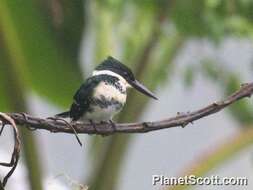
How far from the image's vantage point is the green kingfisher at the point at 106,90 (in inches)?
24.8

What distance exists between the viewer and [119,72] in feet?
2.06

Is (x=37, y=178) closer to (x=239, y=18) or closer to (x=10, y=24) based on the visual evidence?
(x=10, y=24)

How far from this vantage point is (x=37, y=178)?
142 cm

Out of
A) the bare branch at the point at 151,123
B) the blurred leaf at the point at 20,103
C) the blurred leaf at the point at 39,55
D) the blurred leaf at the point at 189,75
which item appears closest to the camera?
the bare branch at the point at 151,123

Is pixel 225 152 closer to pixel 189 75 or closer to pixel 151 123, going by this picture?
pixel 189 75

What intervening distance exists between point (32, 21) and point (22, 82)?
0.23 metres

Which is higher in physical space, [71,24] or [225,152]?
[71,24]

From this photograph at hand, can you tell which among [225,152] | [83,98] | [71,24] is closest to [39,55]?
[71,24]

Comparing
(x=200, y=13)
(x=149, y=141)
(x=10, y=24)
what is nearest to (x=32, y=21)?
(x=10, y=24)

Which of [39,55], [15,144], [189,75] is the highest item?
[15,144]

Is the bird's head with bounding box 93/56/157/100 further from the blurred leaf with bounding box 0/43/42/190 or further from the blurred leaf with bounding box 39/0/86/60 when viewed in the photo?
the blurred leaf with bounding box 39/0/86/60

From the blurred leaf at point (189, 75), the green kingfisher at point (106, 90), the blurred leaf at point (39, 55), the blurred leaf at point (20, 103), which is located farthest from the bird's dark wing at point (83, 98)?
the blurred leaf at point (189, 75)

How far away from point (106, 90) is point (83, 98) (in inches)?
0.9

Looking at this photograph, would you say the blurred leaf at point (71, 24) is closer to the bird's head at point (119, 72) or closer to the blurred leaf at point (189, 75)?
the blurred leaf at point (189, 75)
